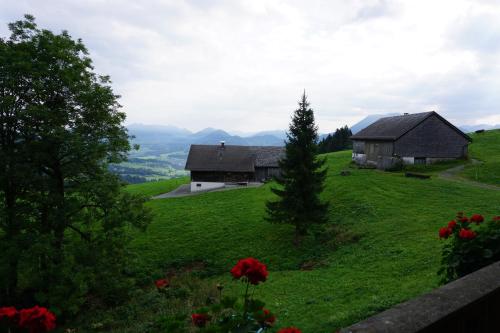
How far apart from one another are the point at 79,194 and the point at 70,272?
14.2 feet

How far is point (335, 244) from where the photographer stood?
2538 centimetres

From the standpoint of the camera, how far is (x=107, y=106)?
20797mm

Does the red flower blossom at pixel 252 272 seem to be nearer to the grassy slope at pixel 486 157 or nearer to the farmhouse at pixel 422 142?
the grassy slope at pixel 486 157

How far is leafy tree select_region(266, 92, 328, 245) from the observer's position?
87.9 feet

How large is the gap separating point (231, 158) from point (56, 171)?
3682cm

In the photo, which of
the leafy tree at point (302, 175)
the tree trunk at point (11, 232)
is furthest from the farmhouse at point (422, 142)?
the tree trunk at point (11, 232)

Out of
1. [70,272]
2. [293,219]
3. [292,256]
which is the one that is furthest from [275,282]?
[70,272]

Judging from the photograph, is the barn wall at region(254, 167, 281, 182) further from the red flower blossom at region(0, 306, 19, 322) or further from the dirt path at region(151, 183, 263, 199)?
the red flower blossom at region(0, 306, 19, 322)

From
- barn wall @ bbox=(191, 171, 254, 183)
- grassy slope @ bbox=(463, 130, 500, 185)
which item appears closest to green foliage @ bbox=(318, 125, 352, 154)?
grassy slope @ bbox=(463, 130, 500, 185)

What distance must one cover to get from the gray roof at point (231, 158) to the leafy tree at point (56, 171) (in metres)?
32.3

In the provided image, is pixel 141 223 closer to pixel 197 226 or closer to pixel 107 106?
pixel 107 106

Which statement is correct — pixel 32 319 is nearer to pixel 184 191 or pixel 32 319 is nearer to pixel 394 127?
pixel 184 191

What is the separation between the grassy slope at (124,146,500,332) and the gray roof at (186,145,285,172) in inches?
302

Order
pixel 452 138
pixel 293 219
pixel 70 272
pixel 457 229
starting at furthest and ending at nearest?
pixel 452 138 → pixel 293 219 → pixel 70 272 → pixel 457 229
